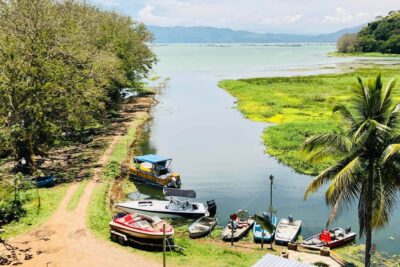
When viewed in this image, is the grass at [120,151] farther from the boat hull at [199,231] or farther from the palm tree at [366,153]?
the palm tree at [366,153]

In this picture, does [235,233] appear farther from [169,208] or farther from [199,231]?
[169,208]

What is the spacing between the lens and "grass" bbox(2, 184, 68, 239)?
26500 mm

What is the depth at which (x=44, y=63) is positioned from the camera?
37.6 metres

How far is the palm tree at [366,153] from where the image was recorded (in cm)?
1652

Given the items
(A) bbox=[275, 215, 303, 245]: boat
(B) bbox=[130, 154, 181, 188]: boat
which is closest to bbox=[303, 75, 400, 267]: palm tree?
(A) bbox=[275, 215, 303, 245]: boat

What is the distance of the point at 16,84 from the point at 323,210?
89.7 feet

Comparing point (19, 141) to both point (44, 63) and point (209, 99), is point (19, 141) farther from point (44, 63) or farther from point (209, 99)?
point (209, 99)

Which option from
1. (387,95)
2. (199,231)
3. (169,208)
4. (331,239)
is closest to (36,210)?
(169,208)

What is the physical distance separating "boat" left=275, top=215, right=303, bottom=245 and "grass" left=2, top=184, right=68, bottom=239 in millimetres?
15649

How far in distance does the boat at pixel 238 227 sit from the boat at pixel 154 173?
839 cm

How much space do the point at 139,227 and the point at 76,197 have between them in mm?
9418

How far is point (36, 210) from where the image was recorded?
29.4 meters

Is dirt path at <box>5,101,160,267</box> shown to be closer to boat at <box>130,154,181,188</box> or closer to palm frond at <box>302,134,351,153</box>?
boat at <box>130,154,181,188</box>

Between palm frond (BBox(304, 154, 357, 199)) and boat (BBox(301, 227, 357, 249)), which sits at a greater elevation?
palm frond (BBox(304, 154, 357, 199))
